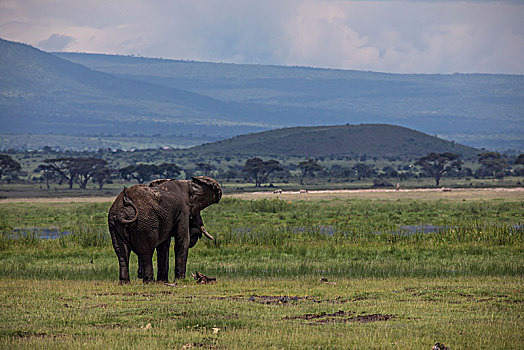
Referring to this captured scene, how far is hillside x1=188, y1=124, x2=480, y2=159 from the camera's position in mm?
168125

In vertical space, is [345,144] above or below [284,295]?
above

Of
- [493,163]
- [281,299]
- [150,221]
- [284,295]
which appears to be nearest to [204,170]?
[493,163]

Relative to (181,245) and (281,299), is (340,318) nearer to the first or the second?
(281,299)

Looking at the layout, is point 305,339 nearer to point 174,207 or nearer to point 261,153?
point 174,207

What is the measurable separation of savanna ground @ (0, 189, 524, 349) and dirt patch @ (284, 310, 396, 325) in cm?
2

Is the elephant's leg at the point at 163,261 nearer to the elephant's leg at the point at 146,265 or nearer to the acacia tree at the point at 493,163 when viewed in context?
the elephant's leg at the point at 146,265

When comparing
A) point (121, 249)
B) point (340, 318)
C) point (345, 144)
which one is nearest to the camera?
point (340, 318)

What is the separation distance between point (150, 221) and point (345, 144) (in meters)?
158

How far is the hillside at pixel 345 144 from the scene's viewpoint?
16812cm

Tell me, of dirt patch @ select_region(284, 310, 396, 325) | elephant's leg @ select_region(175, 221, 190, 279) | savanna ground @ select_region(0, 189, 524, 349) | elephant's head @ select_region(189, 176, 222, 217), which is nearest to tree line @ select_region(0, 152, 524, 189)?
savanna ground @ select_region(0, 189, 524, 349)

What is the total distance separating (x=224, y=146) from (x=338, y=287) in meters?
164

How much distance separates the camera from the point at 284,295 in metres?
17.1

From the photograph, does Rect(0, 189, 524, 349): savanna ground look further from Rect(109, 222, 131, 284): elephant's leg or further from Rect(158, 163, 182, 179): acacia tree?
Rect(158, 163, 182, 179): acacia tree

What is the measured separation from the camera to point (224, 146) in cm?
18175
